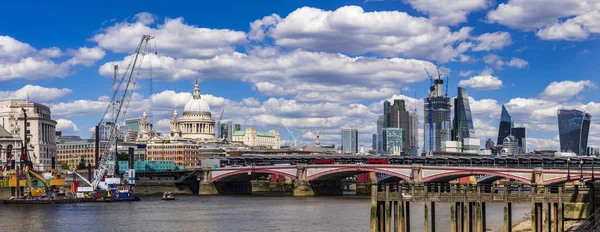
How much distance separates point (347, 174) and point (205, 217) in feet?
214

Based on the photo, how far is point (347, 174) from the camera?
159 m

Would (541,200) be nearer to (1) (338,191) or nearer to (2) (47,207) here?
(2) (47,207)

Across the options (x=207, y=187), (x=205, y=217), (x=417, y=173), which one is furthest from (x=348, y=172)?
(x=205, y=217)

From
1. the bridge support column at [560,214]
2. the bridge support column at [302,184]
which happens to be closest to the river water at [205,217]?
the bridge support column at [560,214]

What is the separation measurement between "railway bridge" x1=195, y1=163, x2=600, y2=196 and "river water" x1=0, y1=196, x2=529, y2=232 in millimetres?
20243

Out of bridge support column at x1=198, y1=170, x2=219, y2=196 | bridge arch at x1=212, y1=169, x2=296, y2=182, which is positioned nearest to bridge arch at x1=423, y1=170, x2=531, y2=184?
bridge arch at x1=212, y1=169, x2=296, y2=182

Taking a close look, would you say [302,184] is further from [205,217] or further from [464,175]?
[205,217]

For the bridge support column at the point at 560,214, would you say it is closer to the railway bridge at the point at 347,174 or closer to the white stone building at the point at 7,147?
the railway bridge at the point at 347,174

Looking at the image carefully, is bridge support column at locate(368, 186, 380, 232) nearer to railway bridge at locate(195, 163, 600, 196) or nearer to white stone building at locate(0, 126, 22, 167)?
railway bridge at locate(195, 163, 600, 196)

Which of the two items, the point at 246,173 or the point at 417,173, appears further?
the point at 246,173

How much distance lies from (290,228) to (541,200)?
114ft

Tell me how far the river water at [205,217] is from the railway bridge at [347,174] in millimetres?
20243

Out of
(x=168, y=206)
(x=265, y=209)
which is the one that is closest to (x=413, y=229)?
(x=265, y=209)

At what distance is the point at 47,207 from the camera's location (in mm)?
116062
